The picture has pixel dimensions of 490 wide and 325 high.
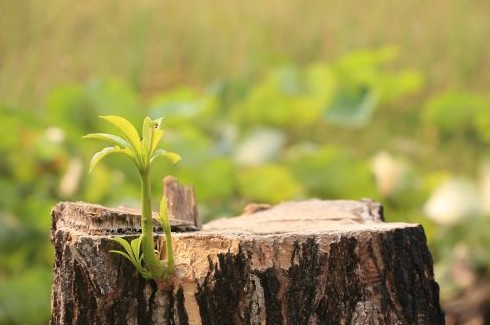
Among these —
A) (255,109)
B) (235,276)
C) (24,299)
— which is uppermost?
(255,109)

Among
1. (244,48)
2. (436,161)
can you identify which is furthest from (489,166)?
(244,48)

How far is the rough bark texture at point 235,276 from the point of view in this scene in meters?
1.10

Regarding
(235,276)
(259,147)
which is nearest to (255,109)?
(259,147)

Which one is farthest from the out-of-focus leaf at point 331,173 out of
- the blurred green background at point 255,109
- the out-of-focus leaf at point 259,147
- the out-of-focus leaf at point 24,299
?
the out-of-focus leaf at point 24,299

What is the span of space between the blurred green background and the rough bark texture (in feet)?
5.98

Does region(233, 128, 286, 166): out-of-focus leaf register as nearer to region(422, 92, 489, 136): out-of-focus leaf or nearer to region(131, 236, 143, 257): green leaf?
region(422, 92, 489, 136): out-of-focus leaf

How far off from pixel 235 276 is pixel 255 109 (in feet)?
8.30

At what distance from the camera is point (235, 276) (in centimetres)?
110

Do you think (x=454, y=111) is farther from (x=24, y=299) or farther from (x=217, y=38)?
(x=24, y=299)

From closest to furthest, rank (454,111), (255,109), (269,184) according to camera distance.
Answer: (269,184), (255,109), (454,111)

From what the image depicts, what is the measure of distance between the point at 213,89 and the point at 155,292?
9.07ft

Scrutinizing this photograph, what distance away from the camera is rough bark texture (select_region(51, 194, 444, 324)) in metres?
1.10

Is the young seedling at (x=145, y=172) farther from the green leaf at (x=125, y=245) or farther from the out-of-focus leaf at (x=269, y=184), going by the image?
the out-of-focus leaf at (x=269, y=184)

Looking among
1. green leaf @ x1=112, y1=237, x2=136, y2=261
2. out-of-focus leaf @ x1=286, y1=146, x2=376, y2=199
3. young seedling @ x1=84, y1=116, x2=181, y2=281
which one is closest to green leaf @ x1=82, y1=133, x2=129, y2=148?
young seedling @ x1=84, y1=116, x2=181, y2=281
